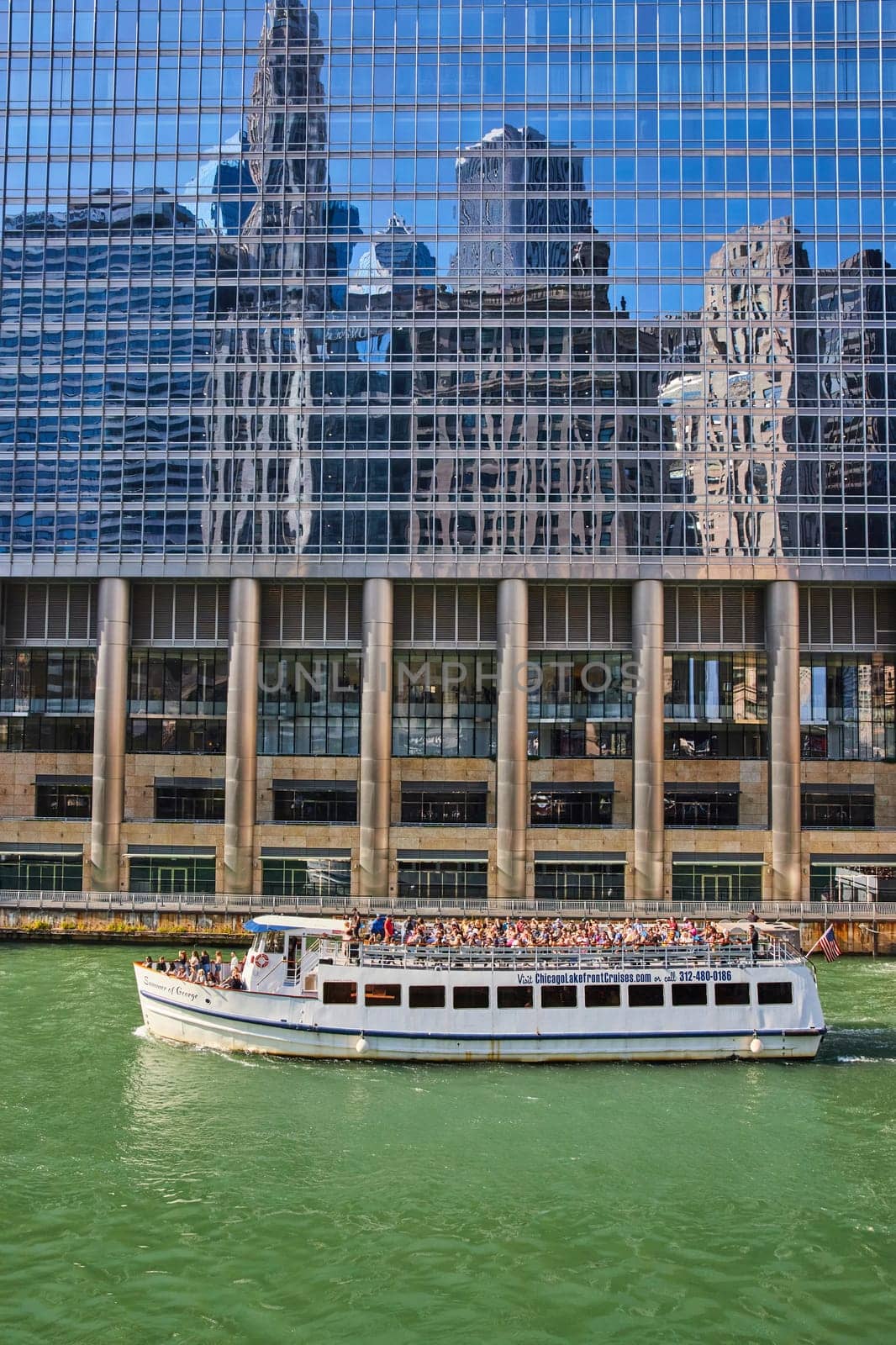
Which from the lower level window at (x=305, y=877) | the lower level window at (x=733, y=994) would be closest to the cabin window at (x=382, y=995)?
the lower level window at (x=733, y=994)

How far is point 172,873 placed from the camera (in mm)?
65500

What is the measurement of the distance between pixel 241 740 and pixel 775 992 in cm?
3296

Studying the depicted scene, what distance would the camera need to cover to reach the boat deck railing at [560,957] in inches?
1591

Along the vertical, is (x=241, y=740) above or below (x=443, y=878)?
above

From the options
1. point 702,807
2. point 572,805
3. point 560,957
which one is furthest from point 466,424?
point 560,957

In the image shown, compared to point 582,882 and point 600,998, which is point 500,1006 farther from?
point 582,882

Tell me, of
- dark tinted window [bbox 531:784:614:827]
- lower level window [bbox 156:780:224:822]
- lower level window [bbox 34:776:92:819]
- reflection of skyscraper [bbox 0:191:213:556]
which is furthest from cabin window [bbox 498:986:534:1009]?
lower level window [bbox 34:776:92:819]

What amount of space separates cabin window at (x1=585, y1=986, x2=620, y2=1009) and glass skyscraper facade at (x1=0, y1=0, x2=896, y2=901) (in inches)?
897

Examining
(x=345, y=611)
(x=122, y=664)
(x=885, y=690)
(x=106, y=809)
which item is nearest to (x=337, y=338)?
(x=345, y=611)

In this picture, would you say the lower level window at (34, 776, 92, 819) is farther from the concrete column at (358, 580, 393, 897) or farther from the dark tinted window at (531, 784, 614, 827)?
the dark tinted window at (531, 784, 614, 827)

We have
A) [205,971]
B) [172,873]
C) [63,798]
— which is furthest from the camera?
[63,798]

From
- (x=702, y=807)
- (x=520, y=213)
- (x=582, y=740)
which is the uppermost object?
(x=520, y=213)

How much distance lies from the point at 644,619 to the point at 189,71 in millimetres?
39466

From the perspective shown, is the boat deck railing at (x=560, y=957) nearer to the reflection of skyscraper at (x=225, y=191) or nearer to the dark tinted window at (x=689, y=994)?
the dark tinted window at (x=689, y=994)
